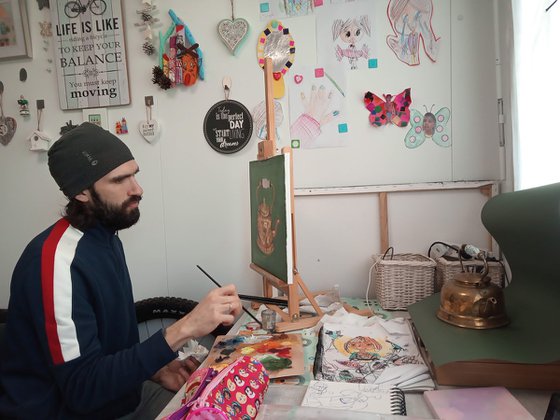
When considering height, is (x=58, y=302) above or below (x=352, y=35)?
below

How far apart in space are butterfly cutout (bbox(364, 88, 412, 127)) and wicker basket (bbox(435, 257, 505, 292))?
0.62m

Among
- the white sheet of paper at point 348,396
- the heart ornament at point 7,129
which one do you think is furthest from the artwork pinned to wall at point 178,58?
the white sheet of paper at point 348,396

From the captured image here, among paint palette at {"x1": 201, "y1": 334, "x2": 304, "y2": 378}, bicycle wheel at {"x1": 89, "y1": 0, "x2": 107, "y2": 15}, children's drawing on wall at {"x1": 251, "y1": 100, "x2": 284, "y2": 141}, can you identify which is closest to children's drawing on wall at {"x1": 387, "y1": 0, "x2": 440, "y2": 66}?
children's drawing on wall at {"x1": 251, "y1": 100, "x2": 284, "y2": 141}

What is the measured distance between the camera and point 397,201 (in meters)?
1.64

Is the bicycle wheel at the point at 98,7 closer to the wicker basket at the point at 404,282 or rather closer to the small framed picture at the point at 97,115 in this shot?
the small framed picture at the point at 97,115

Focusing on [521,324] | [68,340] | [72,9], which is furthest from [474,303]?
[72,9]

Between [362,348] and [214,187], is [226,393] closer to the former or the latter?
[362,348]

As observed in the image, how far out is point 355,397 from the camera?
0.82 metres

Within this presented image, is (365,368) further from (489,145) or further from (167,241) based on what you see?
(167,241)

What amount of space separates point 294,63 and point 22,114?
1490 millimetres

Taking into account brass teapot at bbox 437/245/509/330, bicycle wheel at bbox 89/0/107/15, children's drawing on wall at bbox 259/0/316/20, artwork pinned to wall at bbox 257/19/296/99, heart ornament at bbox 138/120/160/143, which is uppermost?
bicycle wheel at bbox 89/0/107/15

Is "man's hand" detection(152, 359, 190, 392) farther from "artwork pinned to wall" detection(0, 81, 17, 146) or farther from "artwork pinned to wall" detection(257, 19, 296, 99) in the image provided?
"artwork pinned to wall" detection(0, 81, 17, 146)

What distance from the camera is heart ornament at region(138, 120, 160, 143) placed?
1.83m

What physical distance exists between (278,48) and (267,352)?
4.35 feet
